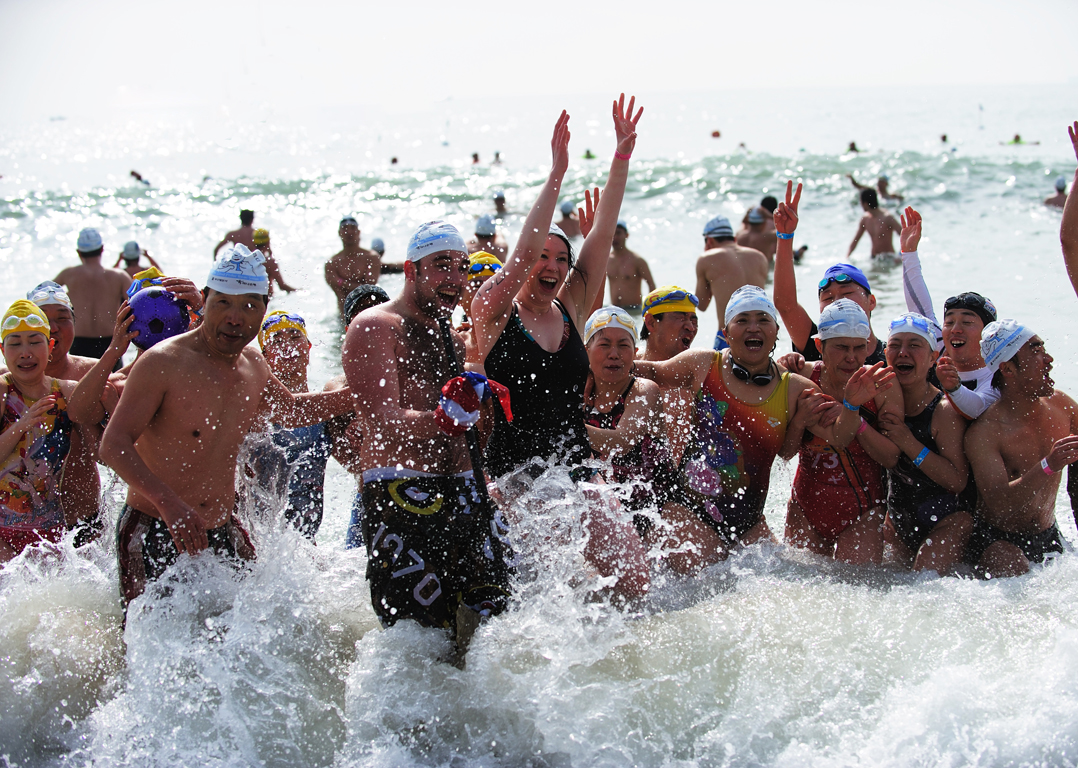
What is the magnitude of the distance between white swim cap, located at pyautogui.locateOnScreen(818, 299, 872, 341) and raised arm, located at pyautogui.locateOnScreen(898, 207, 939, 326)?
1.09m

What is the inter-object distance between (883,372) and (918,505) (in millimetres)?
785

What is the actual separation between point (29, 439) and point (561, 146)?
2.94 metres

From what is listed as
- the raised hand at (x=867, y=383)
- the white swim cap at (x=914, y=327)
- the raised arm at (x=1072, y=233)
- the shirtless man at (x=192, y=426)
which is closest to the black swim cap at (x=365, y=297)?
the shirtless man at (x=192, y=426)

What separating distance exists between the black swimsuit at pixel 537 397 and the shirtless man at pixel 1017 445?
6.60ft

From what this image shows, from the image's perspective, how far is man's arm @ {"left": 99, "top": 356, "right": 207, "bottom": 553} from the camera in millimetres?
3172

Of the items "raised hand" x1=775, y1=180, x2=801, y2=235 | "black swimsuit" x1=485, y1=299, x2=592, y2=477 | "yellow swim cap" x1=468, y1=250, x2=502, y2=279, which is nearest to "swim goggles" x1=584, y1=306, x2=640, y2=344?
"black swimsuit" x1=485, y1=299, x2=592, y2=477

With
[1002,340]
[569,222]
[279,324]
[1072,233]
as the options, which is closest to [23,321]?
[279,324]

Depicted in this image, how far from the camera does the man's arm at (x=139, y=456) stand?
3.17 meters

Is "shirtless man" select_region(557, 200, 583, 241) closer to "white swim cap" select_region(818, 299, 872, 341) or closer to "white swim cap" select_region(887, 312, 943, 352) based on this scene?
"white swim cap" select_region(818, 299, 872, 341)

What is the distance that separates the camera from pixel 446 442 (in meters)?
3.37

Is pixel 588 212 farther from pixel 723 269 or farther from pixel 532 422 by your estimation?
pixel 723 269

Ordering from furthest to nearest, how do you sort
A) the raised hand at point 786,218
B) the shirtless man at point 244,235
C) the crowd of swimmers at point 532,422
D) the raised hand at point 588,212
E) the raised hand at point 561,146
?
the shirtless man at point 244,235 → the raised hand at point 786,218 → the raised hand at point 588,212 → the raised hand at point 561,146 → the crowd of swimmers at point 532,422

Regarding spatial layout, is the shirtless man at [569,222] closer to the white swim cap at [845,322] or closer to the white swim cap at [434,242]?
the white swim cap at [845,322]

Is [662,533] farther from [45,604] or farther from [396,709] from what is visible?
[45,604]
